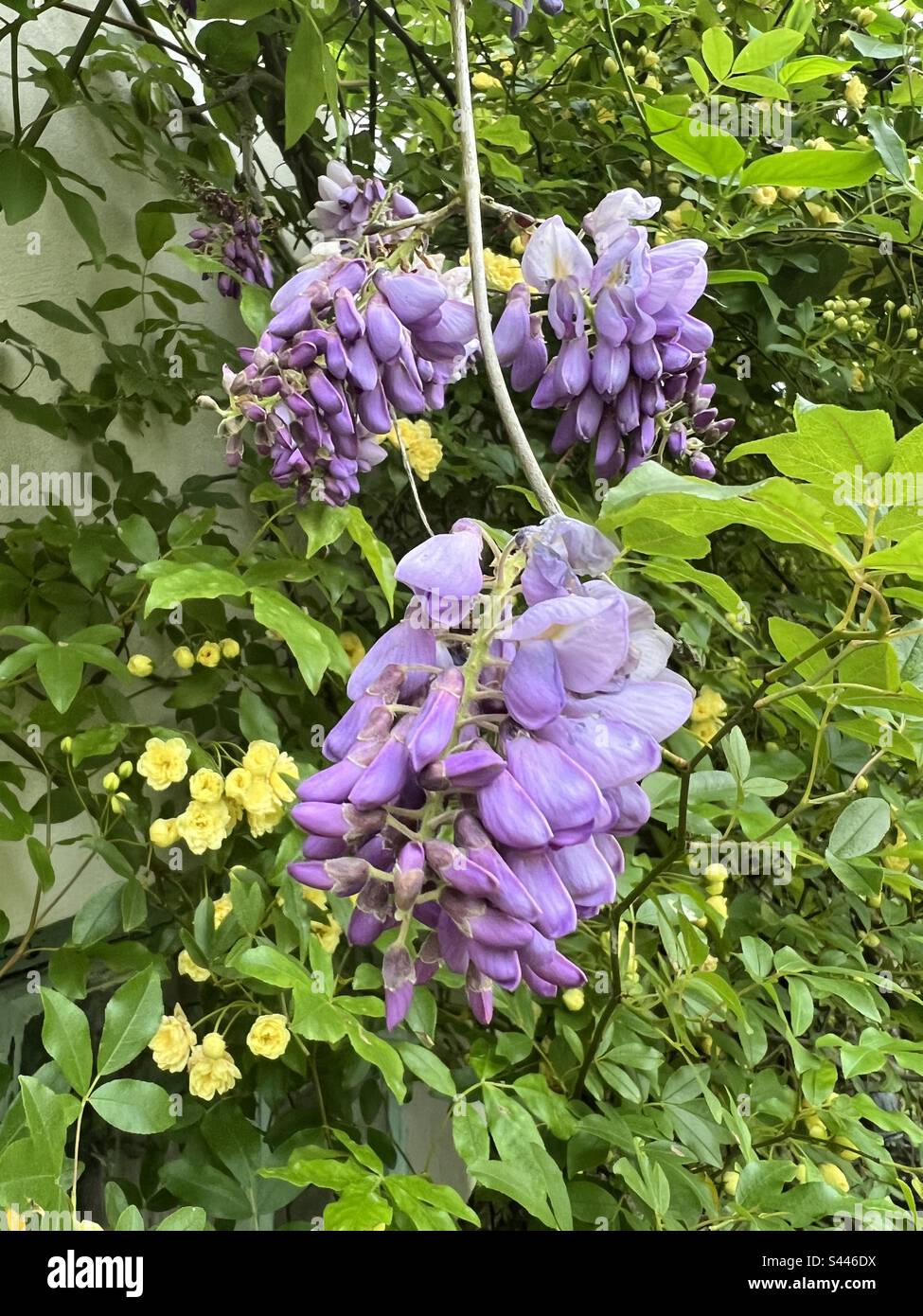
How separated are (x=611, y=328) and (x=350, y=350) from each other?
144 mm

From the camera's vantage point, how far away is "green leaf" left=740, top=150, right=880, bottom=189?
57 cm

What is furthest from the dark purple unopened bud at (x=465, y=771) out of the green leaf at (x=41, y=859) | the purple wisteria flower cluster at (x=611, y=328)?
the green leaf at (x=41, y=859)

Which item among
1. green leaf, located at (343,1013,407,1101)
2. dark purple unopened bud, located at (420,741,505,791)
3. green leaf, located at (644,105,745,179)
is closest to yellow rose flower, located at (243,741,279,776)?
green leaf, located at (343,1013,407,1101)

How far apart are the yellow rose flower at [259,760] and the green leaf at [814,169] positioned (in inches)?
21.3

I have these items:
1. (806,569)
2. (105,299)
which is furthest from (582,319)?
(806,569)

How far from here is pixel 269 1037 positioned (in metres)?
0.68

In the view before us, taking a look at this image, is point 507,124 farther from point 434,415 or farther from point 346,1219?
point 346,1219

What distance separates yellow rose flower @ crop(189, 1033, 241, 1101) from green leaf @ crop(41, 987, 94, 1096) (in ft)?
0.58

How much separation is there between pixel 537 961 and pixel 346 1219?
29cm

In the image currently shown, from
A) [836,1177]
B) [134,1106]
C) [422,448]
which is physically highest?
[422,448]

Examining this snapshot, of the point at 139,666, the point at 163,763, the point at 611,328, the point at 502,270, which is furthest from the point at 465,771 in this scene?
the point at 502,270

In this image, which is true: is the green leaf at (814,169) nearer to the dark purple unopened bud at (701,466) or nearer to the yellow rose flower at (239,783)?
the dark purple unopened bud at (701,466)

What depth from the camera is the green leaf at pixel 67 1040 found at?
20.5 inches

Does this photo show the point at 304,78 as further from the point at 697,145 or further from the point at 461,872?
the point at 461,872
